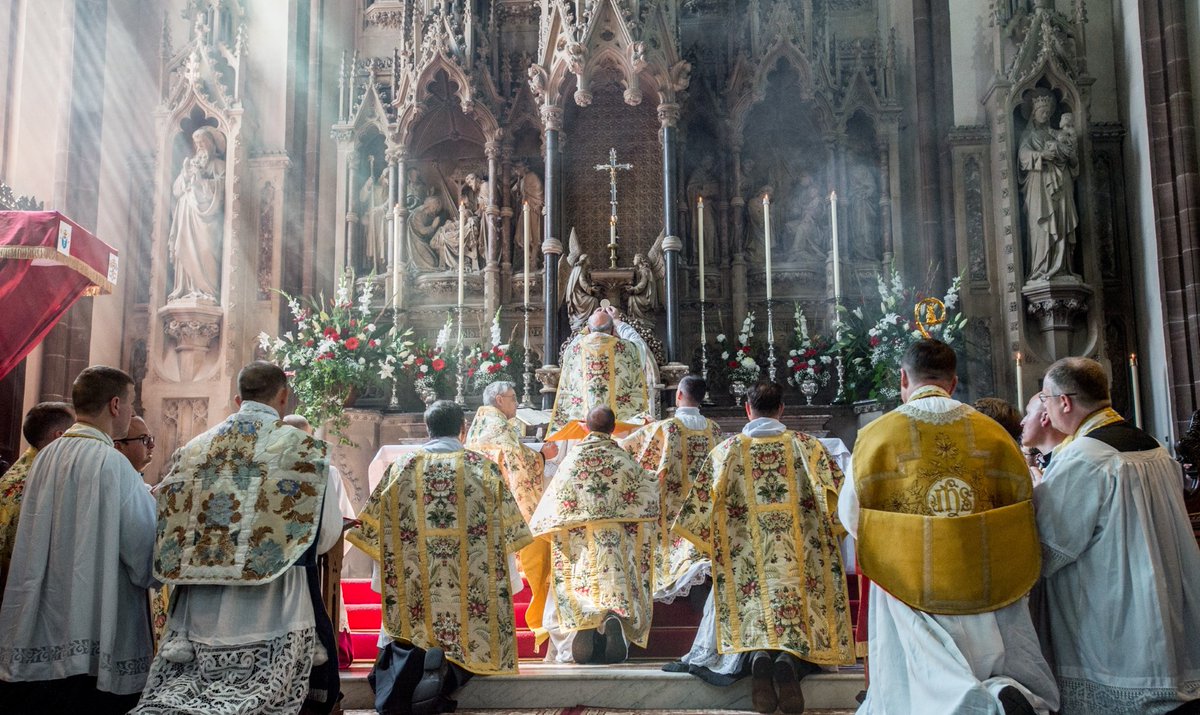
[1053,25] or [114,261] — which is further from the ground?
[1053,25]

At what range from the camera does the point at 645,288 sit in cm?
988

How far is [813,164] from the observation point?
10.5 meters

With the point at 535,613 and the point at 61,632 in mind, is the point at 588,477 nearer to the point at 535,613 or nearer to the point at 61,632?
the point at 535,613

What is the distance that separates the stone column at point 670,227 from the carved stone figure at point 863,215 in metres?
1.77

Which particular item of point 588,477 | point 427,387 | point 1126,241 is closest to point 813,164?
point 1126,241

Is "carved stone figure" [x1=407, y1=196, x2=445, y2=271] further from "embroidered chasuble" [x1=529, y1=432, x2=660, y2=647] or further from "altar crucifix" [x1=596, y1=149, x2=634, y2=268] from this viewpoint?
"embroidered chasuble" [x1=529, y1=432, x2=660, y2=647]

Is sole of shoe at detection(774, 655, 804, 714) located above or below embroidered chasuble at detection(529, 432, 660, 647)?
below

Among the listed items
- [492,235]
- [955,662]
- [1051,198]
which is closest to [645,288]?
[492,235]

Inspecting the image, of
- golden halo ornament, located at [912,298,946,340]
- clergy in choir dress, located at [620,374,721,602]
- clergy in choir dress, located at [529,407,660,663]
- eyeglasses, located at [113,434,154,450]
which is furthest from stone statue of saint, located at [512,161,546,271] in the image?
eyeglasses, located at [113,434,154,450]

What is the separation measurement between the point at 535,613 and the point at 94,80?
6.92 meters

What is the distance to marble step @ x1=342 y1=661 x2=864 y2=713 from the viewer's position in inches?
204

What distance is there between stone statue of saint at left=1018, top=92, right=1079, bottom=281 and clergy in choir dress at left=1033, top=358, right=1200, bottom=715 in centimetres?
577

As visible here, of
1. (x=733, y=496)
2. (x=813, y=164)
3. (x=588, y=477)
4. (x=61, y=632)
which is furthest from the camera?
(x=813, y=164)

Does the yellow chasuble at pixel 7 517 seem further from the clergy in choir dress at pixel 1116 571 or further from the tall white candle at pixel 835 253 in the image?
the tall white candle at pixel 835 253
